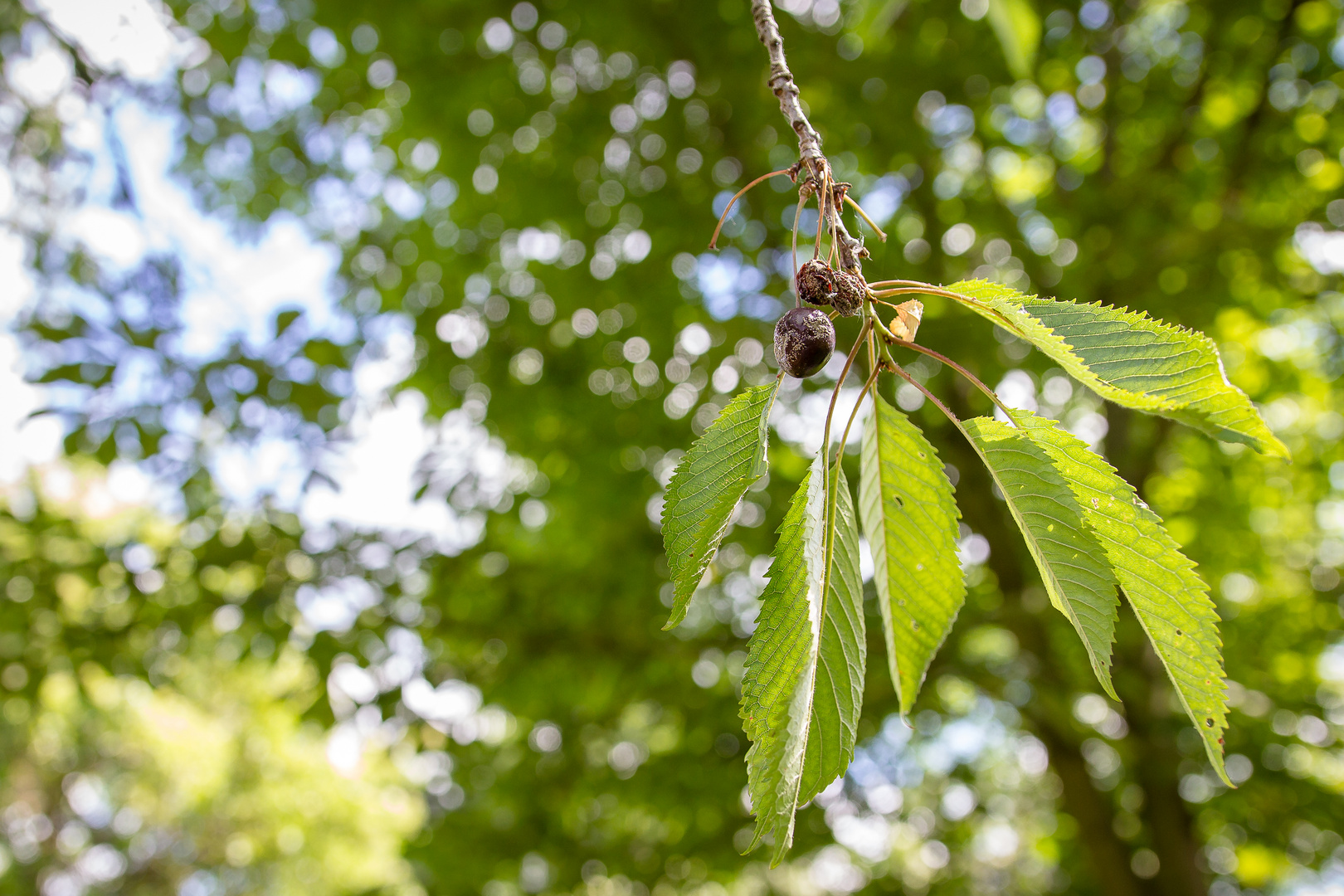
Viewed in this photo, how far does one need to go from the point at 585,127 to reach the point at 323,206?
197 cm

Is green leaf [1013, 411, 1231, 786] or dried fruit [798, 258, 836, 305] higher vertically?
dried fruit [798, 258, 836, 305]

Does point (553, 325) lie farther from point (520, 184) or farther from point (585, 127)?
point (585, 127)

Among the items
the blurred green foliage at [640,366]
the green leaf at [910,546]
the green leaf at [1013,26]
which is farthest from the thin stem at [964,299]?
the blurred green foliage at [640,366]

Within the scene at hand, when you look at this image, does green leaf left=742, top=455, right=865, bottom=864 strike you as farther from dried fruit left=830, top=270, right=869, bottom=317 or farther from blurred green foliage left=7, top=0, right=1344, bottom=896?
blurred green foliage left=7, top=0, right=1344, bottom=896

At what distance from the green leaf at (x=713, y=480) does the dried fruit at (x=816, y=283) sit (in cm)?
8

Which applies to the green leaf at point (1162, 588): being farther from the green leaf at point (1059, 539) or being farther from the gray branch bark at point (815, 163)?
the gray branch bark at point (815, 163)

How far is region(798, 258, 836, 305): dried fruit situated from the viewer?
2.06 ft

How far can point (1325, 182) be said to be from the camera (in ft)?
12.5

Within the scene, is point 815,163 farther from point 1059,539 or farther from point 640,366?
point 640,366

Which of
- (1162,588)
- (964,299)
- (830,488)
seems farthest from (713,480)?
(1162,588)

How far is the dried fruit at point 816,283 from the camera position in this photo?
0.63 metres

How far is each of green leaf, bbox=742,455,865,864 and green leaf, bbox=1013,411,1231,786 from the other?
0.19m

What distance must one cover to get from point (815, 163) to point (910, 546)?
13.0 inches

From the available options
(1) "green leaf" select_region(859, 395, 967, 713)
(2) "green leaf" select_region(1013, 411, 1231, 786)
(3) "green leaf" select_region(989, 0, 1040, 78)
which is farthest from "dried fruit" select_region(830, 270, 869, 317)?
(3) "green leaf" select_region(989, 0, 1040, 78)
